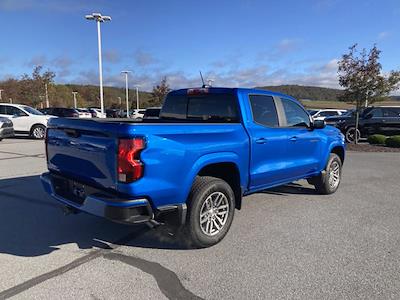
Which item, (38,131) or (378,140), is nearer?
(378,140)

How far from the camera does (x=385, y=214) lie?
593 cm

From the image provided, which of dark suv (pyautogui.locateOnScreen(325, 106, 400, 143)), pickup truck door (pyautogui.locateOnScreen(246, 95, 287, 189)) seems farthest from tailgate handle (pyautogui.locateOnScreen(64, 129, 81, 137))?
dark suv (pyautogui.locateOnScreen(325, 106, 400, 143))

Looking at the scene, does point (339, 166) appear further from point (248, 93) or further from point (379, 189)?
point (248, 93)

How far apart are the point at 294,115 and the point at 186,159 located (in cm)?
279

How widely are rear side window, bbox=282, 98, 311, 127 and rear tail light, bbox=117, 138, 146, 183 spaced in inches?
118

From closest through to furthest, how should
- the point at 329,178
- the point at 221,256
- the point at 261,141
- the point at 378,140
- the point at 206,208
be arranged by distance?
the point at 221,256 → the point at 206,208 → the point at 261,141 → the point at 329,178 → the point at 378,140

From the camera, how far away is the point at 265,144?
5258 mm

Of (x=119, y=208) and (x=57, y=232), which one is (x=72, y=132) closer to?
(x=119, y=208)

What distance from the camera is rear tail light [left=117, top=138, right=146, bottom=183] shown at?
11.9 feet

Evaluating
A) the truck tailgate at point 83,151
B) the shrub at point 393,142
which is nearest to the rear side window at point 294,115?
the truck tailgate at point 83,151

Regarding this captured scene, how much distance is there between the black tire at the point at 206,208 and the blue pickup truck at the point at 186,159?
12mm

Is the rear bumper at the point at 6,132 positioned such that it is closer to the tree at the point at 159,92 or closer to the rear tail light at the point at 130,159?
the rear tail light at the point at 130,159

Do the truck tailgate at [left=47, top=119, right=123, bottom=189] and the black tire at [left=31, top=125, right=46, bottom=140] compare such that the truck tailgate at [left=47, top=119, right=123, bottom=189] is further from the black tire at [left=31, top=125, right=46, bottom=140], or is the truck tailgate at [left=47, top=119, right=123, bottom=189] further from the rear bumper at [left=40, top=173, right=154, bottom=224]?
the black tire at [left=31, top=125, right=46, bottom=140]

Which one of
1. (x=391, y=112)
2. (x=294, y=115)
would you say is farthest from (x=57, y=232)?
(x=391, y=112)
